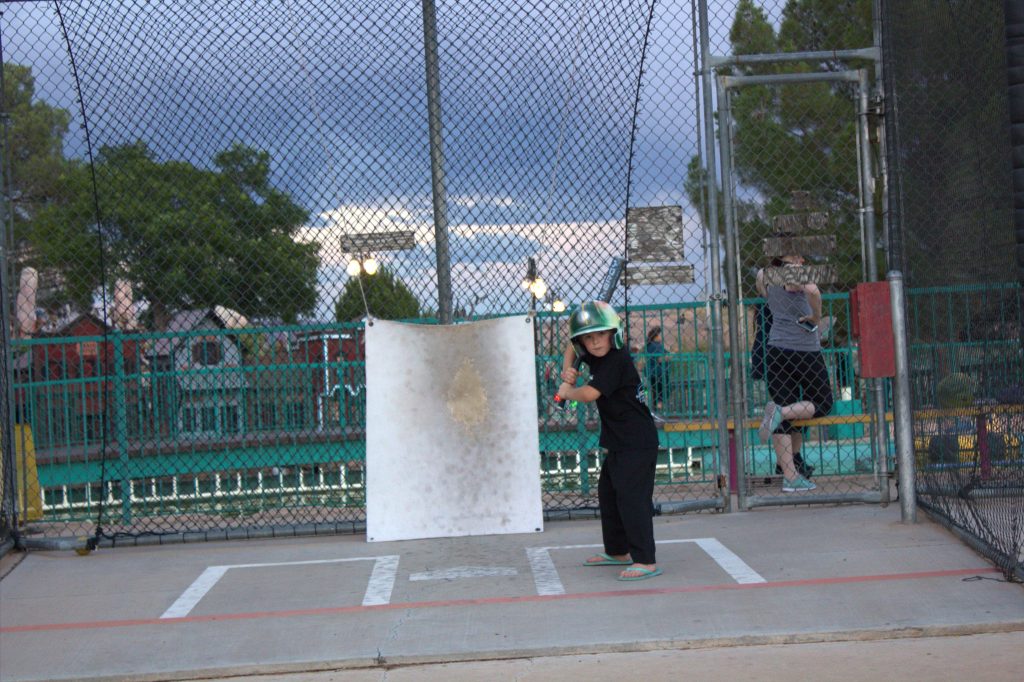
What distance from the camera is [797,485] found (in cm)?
885

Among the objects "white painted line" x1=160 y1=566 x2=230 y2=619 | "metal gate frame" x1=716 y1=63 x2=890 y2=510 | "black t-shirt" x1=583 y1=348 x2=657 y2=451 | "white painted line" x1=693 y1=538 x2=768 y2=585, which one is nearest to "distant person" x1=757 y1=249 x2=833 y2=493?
"metal gate frame" x1=716 y1=63 x2=890 y2=510

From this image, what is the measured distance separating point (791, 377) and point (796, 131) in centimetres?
180

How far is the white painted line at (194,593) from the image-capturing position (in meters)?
6.39

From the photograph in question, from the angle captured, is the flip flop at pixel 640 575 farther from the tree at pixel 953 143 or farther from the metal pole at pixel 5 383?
the metal pole at pixel 5 383

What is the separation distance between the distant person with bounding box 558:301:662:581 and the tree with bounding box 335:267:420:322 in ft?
6.72

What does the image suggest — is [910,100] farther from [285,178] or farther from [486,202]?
[285,178]

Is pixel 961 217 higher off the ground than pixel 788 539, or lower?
higher

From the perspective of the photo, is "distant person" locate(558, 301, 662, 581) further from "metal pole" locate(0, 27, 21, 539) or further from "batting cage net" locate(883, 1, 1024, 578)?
"metal pole" locate(0, 27, 21, 539)

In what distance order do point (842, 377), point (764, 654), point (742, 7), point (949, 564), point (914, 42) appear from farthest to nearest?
point (842, 377) < point (742, 7) < point (914, 42) < point (949, 564) < point (764, 654)

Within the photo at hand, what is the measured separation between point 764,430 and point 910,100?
2.63 metres

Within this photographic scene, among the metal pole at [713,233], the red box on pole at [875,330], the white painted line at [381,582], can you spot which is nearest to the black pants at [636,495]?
the white painted line at [381,582]

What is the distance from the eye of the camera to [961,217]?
6594 millimetres

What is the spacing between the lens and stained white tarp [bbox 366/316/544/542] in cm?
797

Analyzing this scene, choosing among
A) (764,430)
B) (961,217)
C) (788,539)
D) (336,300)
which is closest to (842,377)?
(764,430)
